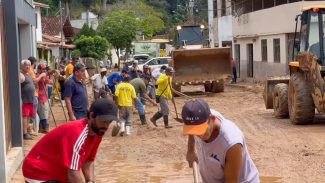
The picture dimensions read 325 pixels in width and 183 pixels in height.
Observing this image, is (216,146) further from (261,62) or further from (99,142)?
(261,62)

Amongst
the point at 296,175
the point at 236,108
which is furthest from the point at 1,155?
the point at 236,108

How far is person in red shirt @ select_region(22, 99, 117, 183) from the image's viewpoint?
15.8ft

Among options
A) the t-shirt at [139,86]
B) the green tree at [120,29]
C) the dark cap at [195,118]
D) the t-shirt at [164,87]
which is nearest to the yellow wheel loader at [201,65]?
the t-shirt at [139,86]

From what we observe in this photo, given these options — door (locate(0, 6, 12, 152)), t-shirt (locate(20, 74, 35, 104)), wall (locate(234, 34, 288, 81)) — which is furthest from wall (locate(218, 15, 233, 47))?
door (locate(0, 6, 12, 152))

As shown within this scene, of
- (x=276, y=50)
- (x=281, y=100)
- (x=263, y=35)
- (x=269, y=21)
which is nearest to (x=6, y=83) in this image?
(x=281, y=100)

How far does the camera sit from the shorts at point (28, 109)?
41.4ft

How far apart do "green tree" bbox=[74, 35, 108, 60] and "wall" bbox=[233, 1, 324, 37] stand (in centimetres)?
1209

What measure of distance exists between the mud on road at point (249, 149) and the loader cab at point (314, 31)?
1648 mm

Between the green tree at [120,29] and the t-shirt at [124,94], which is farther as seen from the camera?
the green tree at [120,29]

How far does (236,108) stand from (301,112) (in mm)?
5938

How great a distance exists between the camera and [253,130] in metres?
14.9

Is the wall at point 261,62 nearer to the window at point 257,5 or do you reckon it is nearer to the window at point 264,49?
the window at point 264,49

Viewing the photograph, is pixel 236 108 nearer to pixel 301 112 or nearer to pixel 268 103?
pixel 268 103

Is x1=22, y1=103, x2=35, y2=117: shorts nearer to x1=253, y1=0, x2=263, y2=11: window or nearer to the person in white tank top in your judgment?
the person in white tank top
